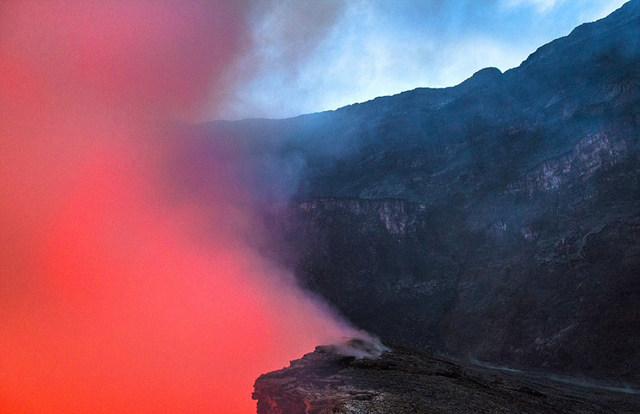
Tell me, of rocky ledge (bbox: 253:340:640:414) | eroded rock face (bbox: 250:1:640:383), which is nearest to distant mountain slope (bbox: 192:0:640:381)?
eroded rock face (bbox: 250:1:640:383)

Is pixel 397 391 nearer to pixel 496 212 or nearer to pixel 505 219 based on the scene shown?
pixel 505 219

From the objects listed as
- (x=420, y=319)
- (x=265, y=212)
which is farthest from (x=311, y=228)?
(x=420, y=319)

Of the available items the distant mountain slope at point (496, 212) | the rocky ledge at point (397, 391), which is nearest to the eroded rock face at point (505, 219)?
the distant mountain slope at point (496, 212)

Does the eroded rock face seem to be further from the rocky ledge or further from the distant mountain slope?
the rocky ledge

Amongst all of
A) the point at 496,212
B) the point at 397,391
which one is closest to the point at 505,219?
the point at 496,212

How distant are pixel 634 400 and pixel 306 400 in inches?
969

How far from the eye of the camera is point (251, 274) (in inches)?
2672

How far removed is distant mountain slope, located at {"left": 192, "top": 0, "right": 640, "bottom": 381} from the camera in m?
50.1

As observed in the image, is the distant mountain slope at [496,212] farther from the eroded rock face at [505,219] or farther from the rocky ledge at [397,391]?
the rocky ledge at [397,391]

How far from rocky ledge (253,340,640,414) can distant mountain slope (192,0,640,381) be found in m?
15.8

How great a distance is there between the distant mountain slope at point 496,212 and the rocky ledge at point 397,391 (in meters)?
15.8

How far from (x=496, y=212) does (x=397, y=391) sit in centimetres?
5451

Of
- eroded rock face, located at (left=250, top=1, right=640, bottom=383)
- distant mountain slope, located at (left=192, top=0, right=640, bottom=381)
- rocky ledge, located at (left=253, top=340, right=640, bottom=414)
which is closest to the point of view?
rocky ledge, located at (left=253, top=340, right=640, bottom=414)

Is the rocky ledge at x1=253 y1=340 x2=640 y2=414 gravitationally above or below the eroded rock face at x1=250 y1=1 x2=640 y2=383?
below
